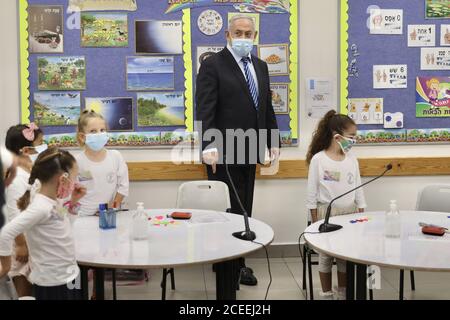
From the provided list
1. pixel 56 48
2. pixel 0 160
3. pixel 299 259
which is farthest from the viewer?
pixel 299 259

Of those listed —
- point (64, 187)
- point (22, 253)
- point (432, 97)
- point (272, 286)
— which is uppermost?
point (432, 97)

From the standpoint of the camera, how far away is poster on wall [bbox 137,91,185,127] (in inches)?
152

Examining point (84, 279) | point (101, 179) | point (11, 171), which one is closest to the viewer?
point (11, 171)

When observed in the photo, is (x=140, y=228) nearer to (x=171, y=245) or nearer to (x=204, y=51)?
(x=171, y=245)

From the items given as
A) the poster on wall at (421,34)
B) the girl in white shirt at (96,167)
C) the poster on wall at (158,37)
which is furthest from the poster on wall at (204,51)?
the poster on wall at (421,34)

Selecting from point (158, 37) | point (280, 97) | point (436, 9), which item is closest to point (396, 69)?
point (436, 9)

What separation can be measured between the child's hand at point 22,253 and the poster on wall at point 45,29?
202 cm

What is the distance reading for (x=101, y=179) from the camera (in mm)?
3102

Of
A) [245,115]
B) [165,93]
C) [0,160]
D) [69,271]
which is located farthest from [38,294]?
[165,93]

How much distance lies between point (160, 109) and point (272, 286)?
1548mm

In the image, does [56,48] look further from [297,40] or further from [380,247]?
[380,247]

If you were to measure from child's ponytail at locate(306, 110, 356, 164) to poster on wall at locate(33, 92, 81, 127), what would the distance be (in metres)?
1.80

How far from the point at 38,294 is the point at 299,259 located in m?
2.54

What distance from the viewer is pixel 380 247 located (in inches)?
77.9
